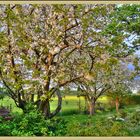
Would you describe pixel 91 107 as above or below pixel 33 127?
above

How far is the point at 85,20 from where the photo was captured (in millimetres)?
7125

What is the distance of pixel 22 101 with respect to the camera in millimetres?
7188

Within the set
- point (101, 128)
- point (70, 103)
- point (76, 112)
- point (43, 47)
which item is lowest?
point (101, 128)

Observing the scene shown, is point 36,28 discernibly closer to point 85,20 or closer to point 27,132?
point 85,20

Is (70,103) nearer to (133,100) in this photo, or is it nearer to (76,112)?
(76,112)

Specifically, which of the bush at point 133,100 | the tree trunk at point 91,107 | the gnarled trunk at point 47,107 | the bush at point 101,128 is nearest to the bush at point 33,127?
the gnarled trunk at point 47,107

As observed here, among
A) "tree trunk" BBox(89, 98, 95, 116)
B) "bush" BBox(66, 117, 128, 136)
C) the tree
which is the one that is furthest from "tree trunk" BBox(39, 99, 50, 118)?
"tree trunk" BBox(89, 98, 95, 116)

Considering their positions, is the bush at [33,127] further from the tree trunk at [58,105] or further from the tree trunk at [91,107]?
the tree trunk at [91,107]

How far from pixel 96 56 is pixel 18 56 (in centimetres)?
95

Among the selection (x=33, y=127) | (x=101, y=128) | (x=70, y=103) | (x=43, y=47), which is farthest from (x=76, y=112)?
(x=43, y=47)

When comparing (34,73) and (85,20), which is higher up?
(85,20)

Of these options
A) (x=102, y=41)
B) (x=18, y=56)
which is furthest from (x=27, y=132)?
(x=102, y=41)

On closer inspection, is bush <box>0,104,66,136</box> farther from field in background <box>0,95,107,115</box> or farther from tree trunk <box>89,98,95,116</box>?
tree trunk <box>89,98,95,116</box>

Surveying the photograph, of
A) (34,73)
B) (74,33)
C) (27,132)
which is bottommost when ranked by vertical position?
(27,132)
